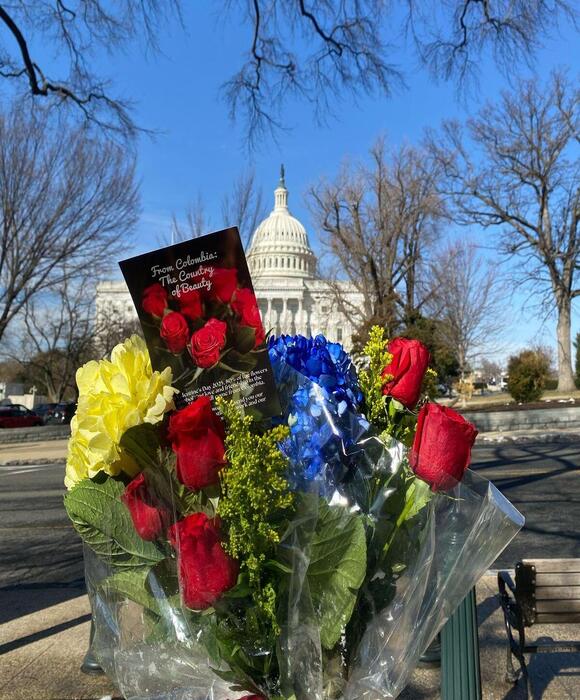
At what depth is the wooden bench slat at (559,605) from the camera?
11.4 feet

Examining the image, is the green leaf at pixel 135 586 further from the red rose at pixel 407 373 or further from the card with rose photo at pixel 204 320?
the red rose at pixel 407 373

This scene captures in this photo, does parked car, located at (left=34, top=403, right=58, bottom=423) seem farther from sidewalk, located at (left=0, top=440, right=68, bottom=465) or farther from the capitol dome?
the capitol dome

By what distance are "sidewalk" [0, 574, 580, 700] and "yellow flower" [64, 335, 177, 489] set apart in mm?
2373

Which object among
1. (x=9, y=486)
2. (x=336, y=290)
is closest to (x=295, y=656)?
(x=9, y=486)

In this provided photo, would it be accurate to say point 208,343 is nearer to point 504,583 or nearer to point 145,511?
point 145,511

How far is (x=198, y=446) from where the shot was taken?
124 centimetres

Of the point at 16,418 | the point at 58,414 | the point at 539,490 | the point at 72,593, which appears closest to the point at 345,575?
the point at 72,593

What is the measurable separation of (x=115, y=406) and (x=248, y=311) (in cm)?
34

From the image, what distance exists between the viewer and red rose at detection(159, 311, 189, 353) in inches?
54.6

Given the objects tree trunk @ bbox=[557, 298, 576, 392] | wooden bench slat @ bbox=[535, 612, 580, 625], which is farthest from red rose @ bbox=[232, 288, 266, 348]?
→ tree trunk @ bbox=[557, 298, 576, 392]

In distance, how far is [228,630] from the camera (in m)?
1.32

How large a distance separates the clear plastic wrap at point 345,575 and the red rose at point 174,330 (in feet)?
0.87

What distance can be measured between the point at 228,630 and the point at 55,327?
3397cm

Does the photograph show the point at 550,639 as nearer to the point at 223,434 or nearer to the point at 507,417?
the point at 223,434
